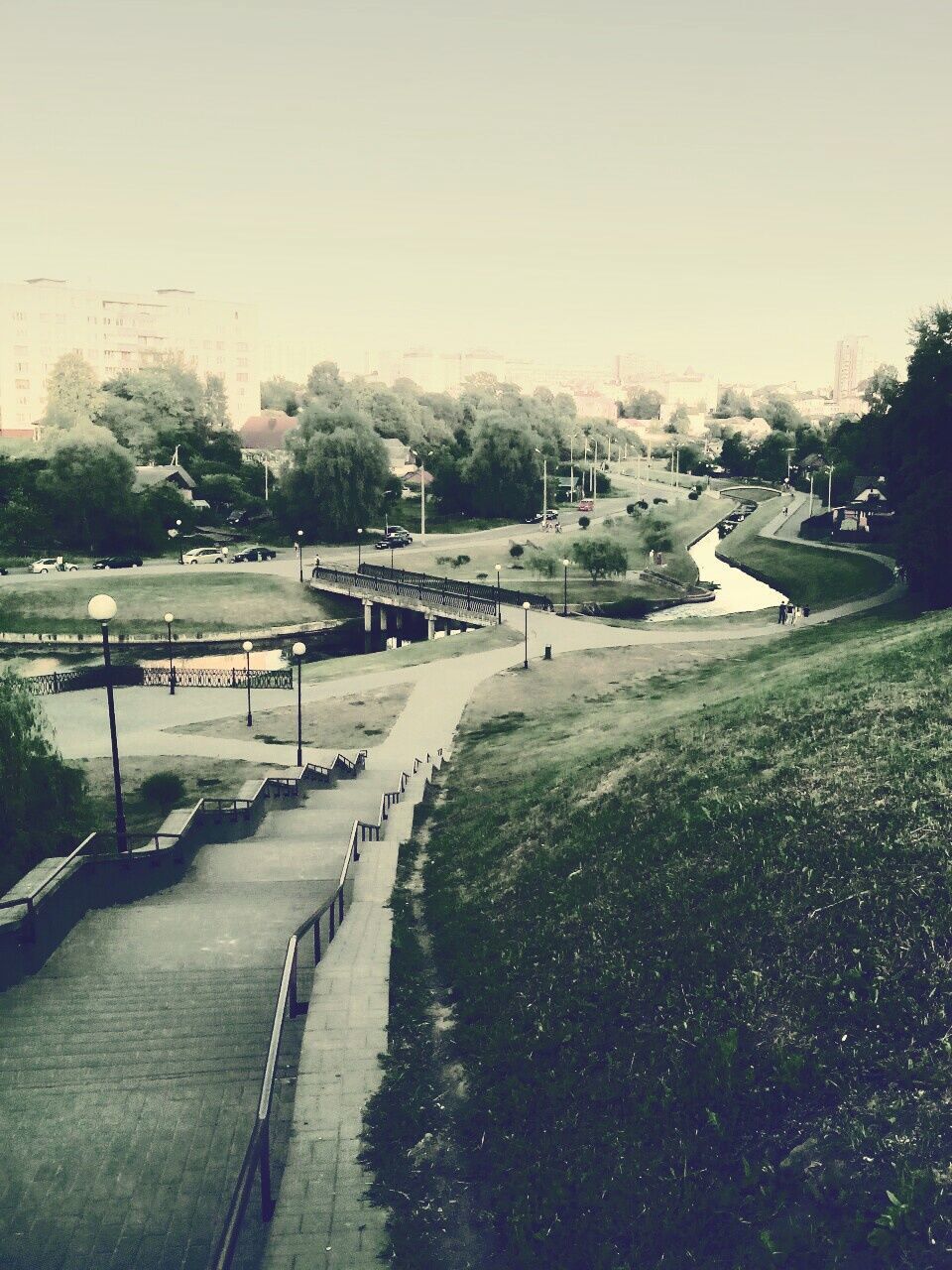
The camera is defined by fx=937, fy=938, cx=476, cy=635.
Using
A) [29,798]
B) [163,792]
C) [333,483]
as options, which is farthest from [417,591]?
[29,798]

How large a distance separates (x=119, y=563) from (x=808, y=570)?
53468 millimetres

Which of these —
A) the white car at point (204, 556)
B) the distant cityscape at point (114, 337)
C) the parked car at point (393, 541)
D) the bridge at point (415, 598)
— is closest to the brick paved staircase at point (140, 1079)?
the bridge at point (415, 598)

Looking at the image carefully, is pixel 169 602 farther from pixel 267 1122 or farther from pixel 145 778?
pixel 267 1122

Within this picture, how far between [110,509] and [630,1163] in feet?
238

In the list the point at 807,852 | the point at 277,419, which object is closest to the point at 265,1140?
the point at 807,852

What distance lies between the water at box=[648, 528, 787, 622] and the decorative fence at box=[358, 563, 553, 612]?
715cm

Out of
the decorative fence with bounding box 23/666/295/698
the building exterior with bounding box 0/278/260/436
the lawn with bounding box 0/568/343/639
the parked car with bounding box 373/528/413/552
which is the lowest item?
the decorative fence with bounding box 23/666/295/698

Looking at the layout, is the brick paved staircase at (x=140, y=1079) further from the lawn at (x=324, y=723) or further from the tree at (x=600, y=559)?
the tree at (x=600, y=559)

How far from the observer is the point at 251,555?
73438mm

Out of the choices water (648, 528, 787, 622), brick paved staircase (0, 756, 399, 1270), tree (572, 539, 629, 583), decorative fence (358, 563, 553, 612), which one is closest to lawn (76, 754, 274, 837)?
brick paved staircase (0, 756, 399, 1270)

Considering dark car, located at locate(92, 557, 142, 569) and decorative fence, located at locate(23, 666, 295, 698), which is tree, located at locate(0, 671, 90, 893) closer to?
decorative fence, located at locate(23, 666, 295, 698)

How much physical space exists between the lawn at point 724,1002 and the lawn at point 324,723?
579 inches

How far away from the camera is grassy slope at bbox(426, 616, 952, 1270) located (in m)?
8.02

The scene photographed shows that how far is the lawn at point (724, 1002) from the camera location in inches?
316
